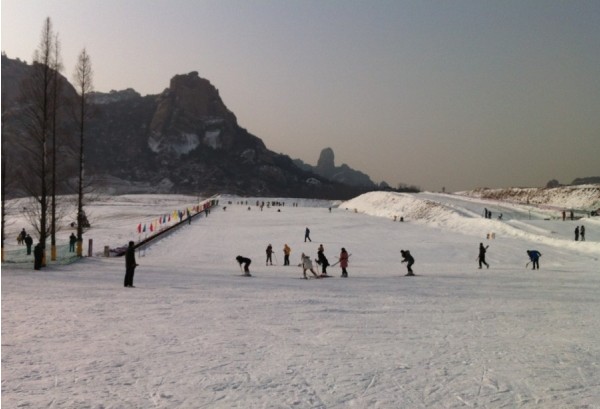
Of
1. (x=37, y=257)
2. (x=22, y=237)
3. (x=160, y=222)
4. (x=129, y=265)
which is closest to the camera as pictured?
(x=129, y=265)

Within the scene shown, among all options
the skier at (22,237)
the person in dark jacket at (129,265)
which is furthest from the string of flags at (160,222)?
the person in dark jacket at (129,265)

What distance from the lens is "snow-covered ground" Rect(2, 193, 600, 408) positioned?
6.67 m

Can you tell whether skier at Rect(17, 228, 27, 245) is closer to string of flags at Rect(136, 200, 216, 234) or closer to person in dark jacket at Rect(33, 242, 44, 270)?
string of flags at Rect(136, 200, 216, 234)

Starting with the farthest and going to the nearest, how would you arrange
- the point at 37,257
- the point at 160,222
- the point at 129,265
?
the point at 160,222 → the point at 37,257 → the point at 129,265

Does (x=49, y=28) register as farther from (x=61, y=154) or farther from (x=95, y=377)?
(x=95, y=377)

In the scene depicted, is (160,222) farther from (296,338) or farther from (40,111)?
(296,338)

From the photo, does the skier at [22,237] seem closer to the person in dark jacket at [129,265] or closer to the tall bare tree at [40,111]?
the tall bare tree at [40,111]

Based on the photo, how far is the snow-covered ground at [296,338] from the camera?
263 inches

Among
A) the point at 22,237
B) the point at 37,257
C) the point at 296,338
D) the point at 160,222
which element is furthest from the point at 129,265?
the point at 160,222

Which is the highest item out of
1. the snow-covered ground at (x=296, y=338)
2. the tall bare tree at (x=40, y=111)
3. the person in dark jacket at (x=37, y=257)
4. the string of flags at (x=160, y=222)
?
the tall bare tree at (x=40, y=111)

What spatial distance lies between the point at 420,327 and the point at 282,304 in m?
4.12

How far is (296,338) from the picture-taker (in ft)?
31.7

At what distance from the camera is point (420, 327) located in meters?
10.9

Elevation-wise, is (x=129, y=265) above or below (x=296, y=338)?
above
